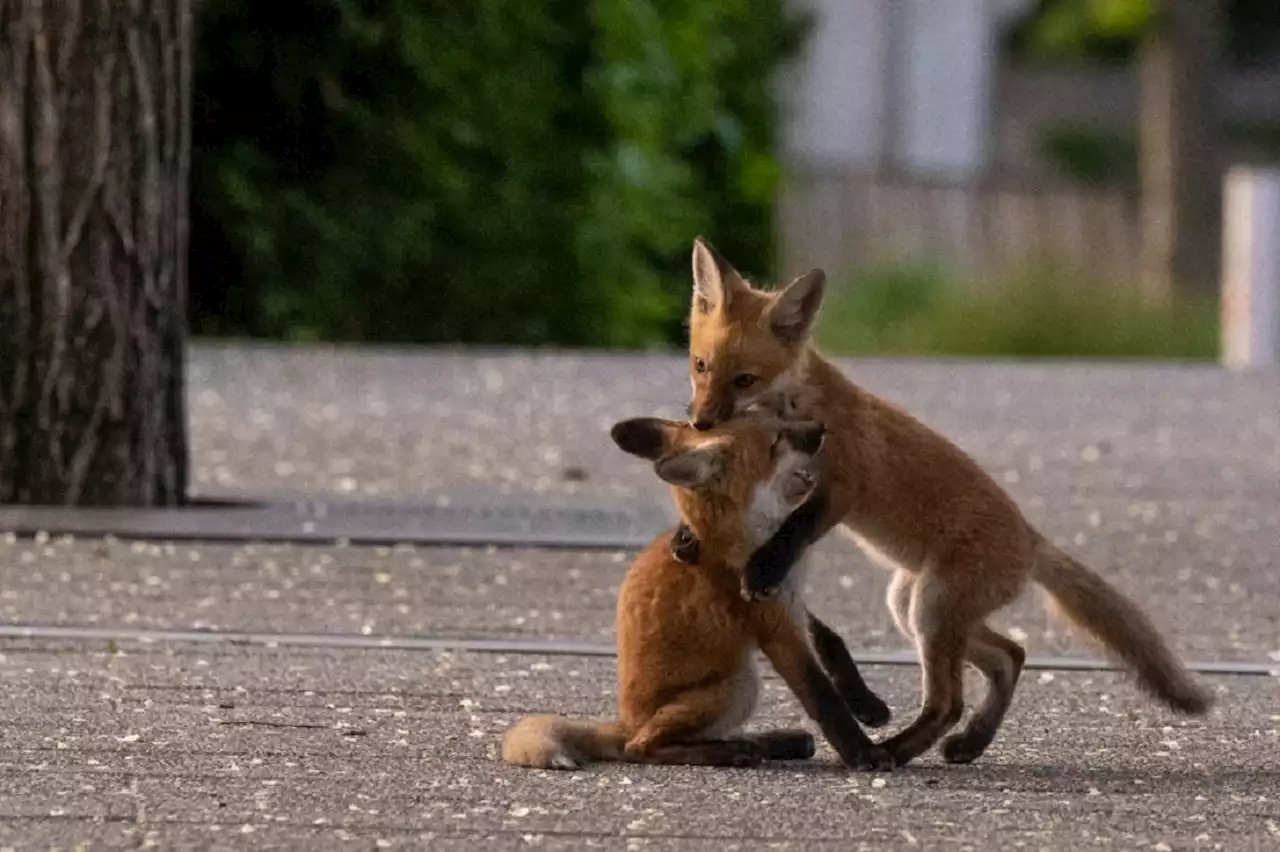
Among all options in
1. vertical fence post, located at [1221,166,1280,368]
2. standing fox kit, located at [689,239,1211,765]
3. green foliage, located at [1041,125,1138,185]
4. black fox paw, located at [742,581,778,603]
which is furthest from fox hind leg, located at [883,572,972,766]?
green foliage, located at [1041,125,1138,185]

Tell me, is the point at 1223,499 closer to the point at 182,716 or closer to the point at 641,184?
the point at 182,716

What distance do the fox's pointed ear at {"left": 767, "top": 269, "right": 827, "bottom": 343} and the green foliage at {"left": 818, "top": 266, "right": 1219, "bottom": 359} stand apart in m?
13.8

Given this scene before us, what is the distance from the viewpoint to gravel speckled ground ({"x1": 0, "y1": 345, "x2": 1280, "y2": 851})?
4.90 meters

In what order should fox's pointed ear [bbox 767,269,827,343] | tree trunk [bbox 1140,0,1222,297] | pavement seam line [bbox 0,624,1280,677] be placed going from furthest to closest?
tree trunk [bbox 1140,0,1222,297], pavement seam line [bbox 0,624,1280,677], fox's pointed ear [bbox 767,269,827,343]

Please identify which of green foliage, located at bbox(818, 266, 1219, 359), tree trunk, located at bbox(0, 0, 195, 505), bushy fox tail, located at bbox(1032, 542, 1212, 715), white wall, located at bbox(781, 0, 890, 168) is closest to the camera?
bushy fox tail, located at bbox(1032, 542, 1212, 715)

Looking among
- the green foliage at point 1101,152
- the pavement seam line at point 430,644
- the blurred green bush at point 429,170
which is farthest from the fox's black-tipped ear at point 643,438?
the green foliage at point 1101,152

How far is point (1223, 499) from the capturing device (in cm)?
1013

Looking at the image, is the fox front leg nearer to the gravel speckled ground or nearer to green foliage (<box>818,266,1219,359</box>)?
the gravel speckled ground

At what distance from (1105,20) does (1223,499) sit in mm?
22518

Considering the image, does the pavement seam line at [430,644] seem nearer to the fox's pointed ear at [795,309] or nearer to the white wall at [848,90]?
the fox's pointed ear at [795,309]

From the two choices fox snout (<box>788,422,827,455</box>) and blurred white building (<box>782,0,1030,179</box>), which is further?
blurred white building (<box>782,0,1030,179</box>)

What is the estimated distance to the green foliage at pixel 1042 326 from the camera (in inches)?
784

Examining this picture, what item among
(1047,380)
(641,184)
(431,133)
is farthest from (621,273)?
(1047,380)

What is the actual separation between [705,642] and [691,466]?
0.37 metres
